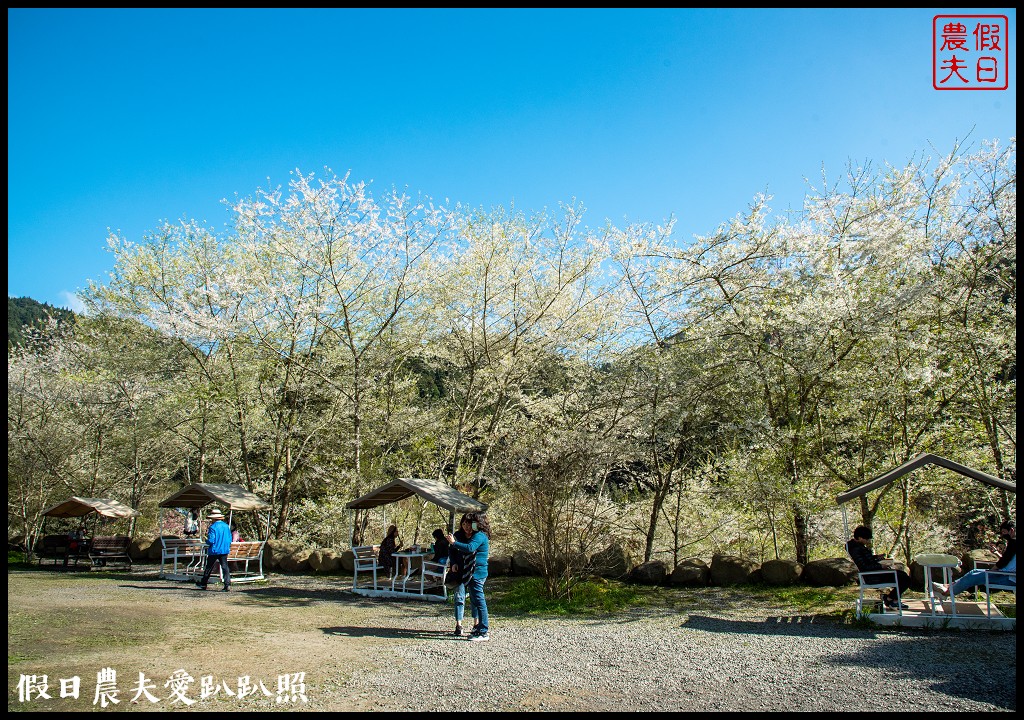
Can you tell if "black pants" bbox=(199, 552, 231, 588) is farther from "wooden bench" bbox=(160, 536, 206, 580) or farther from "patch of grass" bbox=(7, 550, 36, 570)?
"patch of grass" bbox=(7, 550, 36, 570)

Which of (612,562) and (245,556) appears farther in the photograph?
(245,556)

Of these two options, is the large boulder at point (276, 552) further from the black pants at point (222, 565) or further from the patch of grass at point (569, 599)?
the patch of grass at point (569, 599)

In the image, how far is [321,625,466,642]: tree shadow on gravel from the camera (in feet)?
22.9

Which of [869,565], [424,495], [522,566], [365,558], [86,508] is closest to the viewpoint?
[869,565]

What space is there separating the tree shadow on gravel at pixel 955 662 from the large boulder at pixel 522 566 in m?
6.22

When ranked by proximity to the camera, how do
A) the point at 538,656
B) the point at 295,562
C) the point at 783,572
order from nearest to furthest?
the point at 538,656 → the point at 783,572 → the point at 295,562

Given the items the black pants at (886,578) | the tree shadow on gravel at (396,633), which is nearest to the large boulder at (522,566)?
the tree shadow on gravel at (396,633)

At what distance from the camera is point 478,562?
6.95 m

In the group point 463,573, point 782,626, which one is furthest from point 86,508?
point 782,626

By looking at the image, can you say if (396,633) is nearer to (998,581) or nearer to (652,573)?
(652,573)

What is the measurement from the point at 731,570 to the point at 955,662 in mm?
4666

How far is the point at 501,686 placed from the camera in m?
5.00

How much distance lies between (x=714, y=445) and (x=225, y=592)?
9077 millimetres

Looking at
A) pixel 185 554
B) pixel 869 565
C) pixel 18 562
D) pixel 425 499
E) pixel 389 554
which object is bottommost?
pixel 18 562
